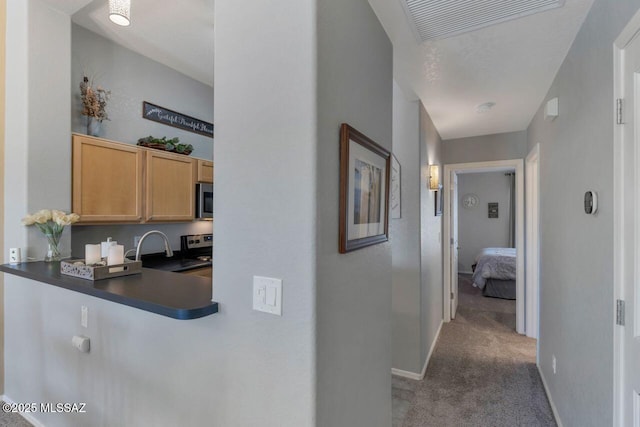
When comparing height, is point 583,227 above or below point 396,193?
below

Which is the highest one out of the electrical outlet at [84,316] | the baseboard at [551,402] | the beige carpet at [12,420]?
the electrical outlet at [84,316]

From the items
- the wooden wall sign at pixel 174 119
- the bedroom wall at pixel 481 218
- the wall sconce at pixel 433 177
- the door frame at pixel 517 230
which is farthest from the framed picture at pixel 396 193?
the bedroom wall at pixel 481 218

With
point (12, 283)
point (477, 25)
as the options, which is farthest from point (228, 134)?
point (12, 283)

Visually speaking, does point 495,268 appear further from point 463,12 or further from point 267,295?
point 267,295

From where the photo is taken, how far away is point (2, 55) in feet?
7.13

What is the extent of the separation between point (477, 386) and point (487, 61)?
2.58 meters

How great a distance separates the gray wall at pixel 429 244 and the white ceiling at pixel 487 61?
1.05 feet

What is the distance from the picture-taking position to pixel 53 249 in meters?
2.05

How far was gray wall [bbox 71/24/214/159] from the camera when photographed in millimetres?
2525

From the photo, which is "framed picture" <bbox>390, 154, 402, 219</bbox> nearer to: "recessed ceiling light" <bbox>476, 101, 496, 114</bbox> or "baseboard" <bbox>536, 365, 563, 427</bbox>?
"recessed ceiling light" <bbox>476, 101, 496, 114</bbox>

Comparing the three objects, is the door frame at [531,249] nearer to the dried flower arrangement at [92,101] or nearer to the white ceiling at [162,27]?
the white ceiling at [162,27]

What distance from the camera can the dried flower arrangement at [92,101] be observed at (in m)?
2.46

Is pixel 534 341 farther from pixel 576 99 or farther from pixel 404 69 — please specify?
pixel 404 69

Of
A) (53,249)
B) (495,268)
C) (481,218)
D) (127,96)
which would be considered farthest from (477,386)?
(481,218)
